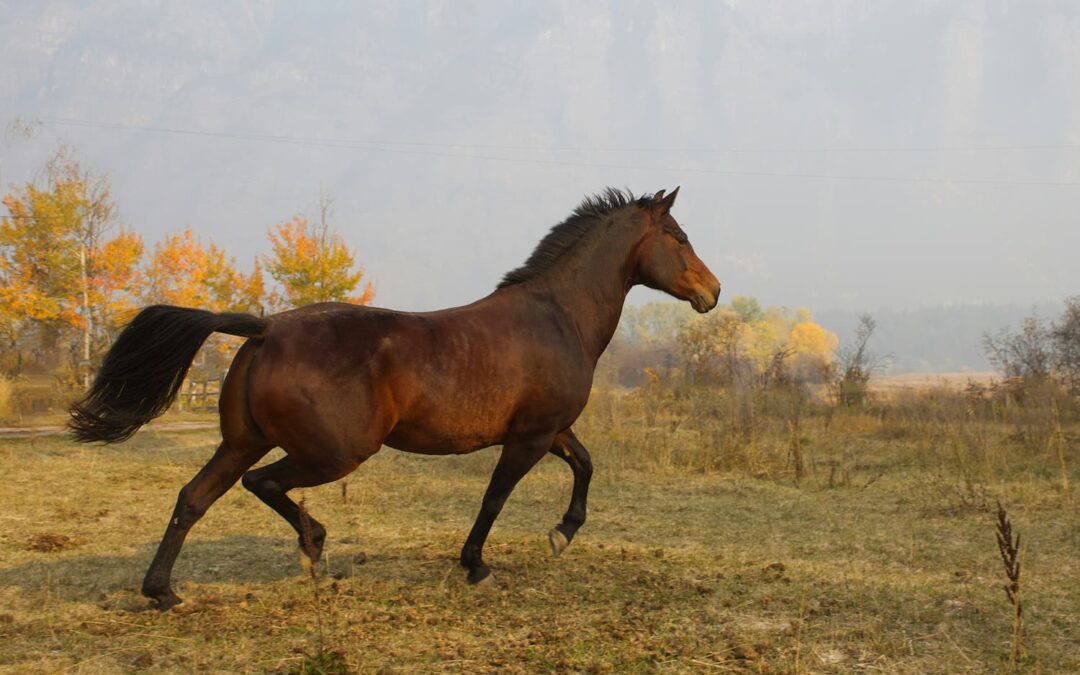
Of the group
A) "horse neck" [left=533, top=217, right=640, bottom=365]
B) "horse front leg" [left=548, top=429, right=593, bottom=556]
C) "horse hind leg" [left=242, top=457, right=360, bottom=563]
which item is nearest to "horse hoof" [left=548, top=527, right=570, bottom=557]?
"horse front leg" [left=548, top=429, right=593, bottom=556]

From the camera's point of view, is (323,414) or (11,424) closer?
(323,414)

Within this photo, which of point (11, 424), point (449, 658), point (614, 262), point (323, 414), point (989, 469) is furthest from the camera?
point (11, 424)

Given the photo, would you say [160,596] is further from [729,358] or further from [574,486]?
[729,358]

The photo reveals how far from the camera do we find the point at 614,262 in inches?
231

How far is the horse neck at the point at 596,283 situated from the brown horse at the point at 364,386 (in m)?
0.01

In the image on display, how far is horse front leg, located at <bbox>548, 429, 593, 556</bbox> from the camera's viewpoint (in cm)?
564

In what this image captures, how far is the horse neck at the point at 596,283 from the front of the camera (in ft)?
18.6

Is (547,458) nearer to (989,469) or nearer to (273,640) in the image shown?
(989,469)

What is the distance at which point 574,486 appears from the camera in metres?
5.70

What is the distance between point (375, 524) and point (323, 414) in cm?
321

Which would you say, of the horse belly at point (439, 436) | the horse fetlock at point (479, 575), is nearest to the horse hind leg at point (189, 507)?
the horse belly at point (439, 436)

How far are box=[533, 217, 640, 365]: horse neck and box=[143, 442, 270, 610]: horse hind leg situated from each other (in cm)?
216

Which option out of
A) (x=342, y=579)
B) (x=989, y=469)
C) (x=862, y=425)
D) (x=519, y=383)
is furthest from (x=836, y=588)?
(x=862, y=425)

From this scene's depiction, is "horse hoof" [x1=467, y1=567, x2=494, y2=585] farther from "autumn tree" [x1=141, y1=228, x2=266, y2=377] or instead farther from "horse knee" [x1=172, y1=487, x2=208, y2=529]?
"autumn tree" [x1=141, y1=228, x2=266, y2=377]
